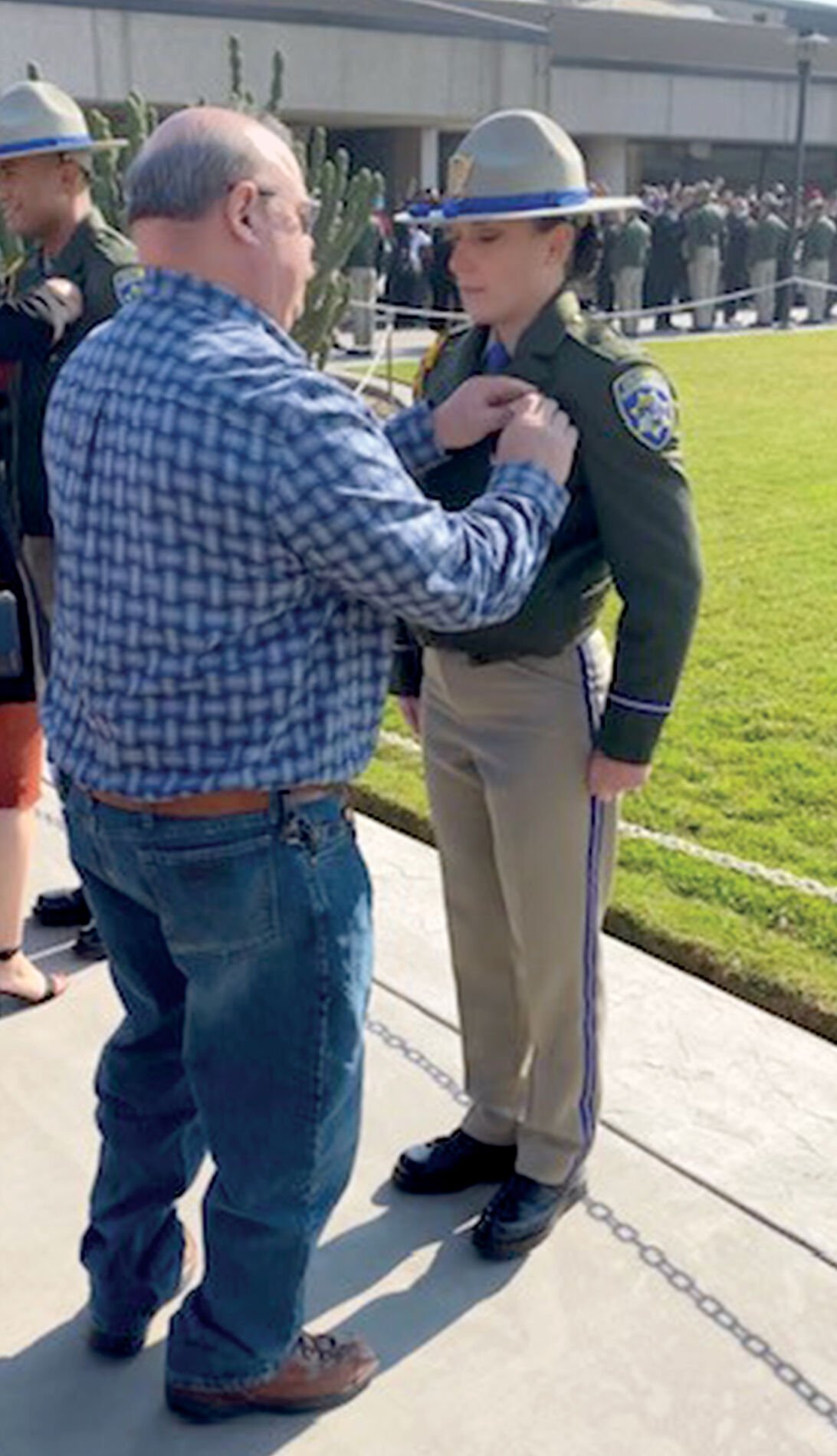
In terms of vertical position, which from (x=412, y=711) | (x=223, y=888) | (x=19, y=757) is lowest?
(x=19, y=757)

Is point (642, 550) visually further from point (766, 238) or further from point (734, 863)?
point (766, 238)

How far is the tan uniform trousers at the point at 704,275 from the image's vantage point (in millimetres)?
22891

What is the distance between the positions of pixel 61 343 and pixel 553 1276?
87.6 inches

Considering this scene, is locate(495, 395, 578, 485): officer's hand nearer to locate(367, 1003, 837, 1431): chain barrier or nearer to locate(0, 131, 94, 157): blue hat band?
locate(367, 1003, 837, 1431): chain barrier

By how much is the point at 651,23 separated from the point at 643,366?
36704 millimetres

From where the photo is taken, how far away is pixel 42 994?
369 centimetres

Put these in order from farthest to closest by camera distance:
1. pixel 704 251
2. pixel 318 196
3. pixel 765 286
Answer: pixel 765 286 → pixel 704 251 → pixel 318 196

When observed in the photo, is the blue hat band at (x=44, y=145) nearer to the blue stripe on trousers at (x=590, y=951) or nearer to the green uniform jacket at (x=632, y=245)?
the blue stripe on trousers at (x=590, y=951)

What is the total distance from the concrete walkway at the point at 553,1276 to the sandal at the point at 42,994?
73 mm

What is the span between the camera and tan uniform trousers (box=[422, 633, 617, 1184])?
8.71ft

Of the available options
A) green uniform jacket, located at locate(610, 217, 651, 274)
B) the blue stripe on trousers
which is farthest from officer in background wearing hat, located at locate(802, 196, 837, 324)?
the blue stripe on trousers

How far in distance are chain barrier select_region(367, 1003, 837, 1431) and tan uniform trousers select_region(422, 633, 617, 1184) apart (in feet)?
0.38

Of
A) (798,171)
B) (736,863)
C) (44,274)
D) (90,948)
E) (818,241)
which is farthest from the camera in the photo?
(818,241)

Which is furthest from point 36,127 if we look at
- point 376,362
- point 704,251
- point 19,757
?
point 704,251
